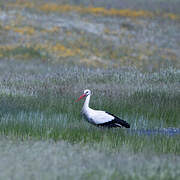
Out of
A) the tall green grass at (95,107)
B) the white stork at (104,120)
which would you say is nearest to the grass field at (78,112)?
the tall green grass at (95,107)

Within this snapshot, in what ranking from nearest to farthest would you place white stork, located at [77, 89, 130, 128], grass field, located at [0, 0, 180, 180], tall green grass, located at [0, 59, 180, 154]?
grass field, located at [0, 0, 180, 180] → tall green grass, located at [0, 59, 180, 154] → white stork, located at [77, 89, 130, 128]

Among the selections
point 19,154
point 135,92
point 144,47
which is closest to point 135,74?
point 135,92

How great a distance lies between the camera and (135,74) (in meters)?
15.6

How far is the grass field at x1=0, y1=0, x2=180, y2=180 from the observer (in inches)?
280

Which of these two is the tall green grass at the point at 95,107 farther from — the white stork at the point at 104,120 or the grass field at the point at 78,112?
the white stork at the point at 104,120

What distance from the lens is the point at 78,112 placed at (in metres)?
11.7

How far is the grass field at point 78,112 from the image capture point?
7.12 meters

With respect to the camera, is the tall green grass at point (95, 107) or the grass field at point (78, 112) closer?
the grass field at point (78, 112)

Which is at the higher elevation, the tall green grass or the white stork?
the white stork

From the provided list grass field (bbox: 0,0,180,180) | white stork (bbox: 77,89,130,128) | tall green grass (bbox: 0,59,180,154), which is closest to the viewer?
grass field (bbox: 0,0,180,180)

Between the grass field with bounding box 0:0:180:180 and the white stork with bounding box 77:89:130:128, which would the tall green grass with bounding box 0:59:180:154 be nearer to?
the grass field with bounding box 0:0:180:180

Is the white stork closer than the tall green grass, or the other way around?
the tall green grass

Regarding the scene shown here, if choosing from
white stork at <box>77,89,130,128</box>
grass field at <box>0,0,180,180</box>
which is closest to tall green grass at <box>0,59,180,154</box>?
grass field at <box>0,0,180,180</box>

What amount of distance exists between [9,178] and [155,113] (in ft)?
20.2
